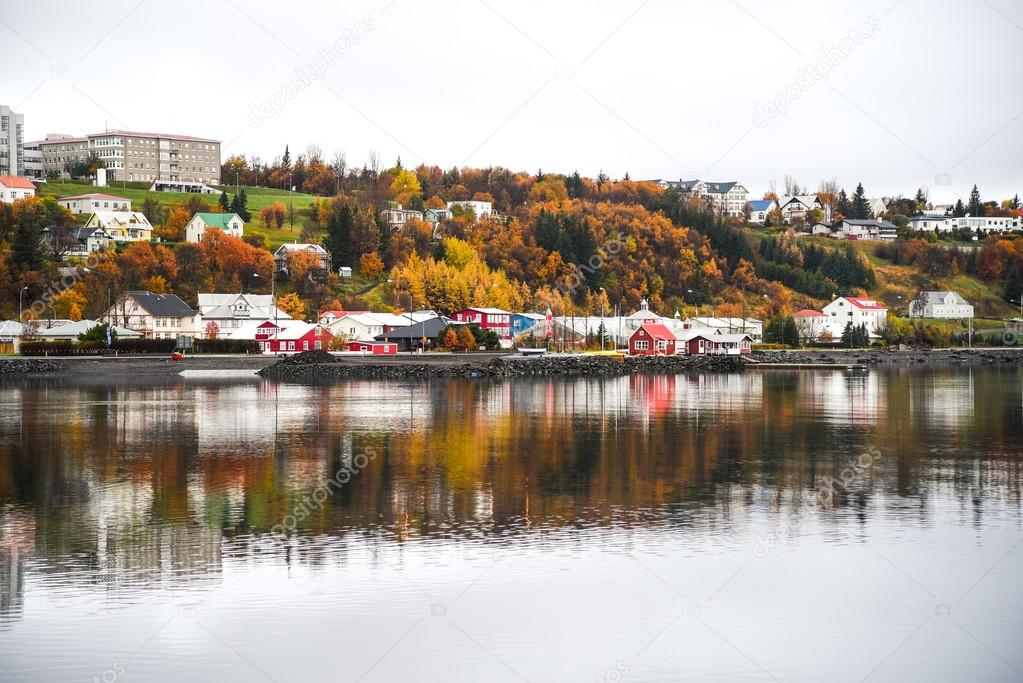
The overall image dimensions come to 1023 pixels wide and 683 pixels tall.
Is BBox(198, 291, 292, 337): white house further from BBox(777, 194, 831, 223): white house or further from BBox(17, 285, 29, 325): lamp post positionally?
BBox(777, 194, 831, 223): white house

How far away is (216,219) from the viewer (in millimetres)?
101312

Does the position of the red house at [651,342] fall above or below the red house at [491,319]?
below

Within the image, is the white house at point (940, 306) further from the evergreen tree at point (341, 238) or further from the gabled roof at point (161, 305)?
the gabled roof at point (161, 305)

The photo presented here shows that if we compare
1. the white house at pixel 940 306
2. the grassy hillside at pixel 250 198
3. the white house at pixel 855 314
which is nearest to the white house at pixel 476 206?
the grassy hillside at pixel 250 198

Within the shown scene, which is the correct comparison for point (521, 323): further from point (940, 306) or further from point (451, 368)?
point (940, 306)

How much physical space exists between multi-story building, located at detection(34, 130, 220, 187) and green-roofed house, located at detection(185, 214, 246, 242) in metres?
31.0

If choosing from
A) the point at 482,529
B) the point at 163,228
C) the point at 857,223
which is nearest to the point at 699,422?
the point at 482,529

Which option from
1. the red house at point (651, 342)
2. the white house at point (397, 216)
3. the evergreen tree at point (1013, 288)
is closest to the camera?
the red house at point (651, 342)

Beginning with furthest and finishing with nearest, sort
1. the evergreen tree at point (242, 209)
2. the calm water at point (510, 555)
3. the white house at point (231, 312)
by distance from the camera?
the evergreen tree at point (242, 209), the white house at point (231, 312), the calm water at point (510, 555)

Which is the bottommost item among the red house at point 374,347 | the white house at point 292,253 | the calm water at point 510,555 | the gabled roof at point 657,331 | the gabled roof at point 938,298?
the calm water at point 510,555

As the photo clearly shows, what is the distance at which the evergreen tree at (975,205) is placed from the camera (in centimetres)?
16625

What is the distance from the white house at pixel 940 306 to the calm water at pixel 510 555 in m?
91.1

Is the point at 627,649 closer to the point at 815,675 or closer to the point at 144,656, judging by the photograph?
the point at 815,675

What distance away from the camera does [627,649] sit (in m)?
11.4
